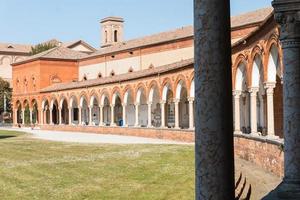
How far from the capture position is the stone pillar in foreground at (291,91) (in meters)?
5.93

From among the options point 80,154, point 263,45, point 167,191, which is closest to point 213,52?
point 167,191

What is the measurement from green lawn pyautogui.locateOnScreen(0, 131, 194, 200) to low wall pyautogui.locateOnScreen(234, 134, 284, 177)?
172 centimetres

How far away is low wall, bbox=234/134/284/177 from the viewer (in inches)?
440

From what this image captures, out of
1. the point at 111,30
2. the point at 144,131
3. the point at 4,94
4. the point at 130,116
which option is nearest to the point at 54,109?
the point at 130,116

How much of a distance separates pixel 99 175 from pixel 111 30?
201ft

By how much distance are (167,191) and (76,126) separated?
1303 inches

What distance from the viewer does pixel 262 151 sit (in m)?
13.2

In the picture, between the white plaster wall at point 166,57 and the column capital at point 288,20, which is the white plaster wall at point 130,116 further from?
the column capital at point 288,20

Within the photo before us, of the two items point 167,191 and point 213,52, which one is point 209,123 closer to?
point 213,52

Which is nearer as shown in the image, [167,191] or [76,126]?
[167,191]

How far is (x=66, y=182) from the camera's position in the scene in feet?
40.7

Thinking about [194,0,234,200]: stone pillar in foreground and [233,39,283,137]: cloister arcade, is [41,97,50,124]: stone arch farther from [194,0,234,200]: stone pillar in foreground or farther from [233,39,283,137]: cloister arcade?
[194,0,234,200]: stone pillar in foreground

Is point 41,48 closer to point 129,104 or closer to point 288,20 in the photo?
point 129,104

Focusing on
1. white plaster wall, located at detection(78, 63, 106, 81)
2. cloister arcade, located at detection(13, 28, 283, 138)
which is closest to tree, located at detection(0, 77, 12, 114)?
cloister arcade, located at detection(13, 28, 283, 138)
